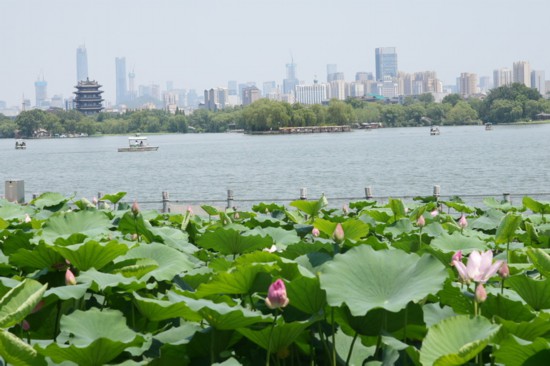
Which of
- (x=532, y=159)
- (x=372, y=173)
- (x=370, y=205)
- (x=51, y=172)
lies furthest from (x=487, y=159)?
(x=370, y=205)

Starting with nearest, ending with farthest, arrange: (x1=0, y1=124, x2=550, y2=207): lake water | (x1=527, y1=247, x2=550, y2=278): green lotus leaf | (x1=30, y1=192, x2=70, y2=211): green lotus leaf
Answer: (x1=527, y1=247, x2=550, y2=278): green lotus leaf, (x1=30, y1=192, x2=70, y2=211): green lotus leaf, (x1=0, y1=124, x2=550, y2=207): lake water

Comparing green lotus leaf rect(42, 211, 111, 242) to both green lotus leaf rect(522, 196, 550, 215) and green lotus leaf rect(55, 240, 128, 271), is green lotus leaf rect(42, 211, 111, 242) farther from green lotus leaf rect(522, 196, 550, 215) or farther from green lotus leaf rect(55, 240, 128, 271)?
green lotus leaf rect(522, 196, 550, 215)

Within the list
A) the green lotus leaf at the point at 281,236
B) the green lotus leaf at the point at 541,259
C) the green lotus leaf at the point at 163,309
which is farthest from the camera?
the green lotus leaf at the point at 281,236

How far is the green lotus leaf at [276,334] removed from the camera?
1830mm

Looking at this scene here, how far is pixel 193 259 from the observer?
299 centimetres

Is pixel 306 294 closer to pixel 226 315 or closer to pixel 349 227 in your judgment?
pixel 226 315

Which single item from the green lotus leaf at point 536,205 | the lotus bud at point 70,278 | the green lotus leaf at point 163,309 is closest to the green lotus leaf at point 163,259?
the lotus bud at point 70,278

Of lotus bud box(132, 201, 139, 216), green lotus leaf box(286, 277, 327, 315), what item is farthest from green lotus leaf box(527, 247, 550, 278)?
lotus bud box(132, 201, 139, 216)

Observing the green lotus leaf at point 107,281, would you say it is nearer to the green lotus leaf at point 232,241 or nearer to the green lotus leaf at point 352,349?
the green lotus leaf at point 352,349

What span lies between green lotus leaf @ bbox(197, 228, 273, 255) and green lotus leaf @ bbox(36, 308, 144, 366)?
42.7 inches

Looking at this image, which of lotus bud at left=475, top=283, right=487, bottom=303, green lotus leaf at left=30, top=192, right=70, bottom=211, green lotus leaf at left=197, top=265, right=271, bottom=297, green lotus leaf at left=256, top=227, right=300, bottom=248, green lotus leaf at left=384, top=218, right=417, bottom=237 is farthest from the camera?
green lotus leaf at left=30, top=192, right=70, bottom=211

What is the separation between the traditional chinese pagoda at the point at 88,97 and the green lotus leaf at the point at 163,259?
179704mm

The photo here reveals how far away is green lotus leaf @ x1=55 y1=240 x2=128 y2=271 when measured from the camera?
2.30 metres

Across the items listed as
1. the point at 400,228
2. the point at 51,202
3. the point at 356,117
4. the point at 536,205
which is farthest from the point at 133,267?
the point at 356,117
